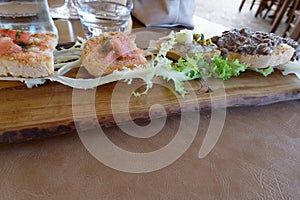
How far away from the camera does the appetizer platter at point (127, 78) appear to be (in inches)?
24.0

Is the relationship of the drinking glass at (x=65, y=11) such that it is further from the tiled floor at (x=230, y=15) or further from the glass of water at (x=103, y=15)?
the tiled floor at (x=230, y=15)

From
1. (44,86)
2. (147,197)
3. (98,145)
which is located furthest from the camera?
(44,86)

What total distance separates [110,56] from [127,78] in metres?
0.08

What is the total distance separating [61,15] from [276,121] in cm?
90

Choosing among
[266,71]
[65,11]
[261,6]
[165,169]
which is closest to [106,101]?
[165,169]

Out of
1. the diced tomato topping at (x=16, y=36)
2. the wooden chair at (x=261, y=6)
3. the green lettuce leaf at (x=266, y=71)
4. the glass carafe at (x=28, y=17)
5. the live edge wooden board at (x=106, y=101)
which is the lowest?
the wooden chair at (x=261, y=6)

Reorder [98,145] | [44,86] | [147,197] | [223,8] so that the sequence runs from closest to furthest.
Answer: [147,197], [98,145], [44,86], [223,8]

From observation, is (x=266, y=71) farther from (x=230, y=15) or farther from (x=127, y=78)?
(x=230, y=15)

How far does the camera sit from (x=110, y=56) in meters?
0.74

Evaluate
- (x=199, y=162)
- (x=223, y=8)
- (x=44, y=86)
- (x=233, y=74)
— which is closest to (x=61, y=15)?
(x=44, y=86)

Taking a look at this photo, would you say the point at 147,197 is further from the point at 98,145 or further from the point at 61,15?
the point at 61,15

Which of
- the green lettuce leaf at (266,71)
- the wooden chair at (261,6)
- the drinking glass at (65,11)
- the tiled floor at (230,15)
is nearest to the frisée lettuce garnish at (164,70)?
the green lettuce leaf at (266,71)

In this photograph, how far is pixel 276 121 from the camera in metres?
0.70

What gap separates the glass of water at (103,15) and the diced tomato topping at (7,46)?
31cm
